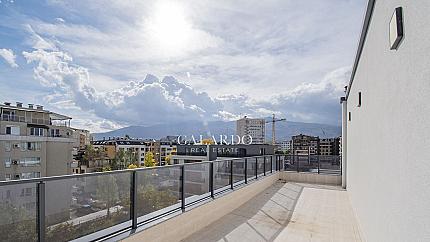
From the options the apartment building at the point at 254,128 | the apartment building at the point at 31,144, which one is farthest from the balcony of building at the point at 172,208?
the apartment building at the point at 254,128

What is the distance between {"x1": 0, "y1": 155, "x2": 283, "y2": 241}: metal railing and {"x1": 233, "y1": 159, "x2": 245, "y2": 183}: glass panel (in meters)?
1.52

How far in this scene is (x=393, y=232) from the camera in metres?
2.16

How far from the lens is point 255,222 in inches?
200

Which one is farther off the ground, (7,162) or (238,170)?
(238,170)

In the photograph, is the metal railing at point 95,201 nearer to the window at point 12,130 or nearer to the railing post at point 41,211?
the railing post at point 41,211

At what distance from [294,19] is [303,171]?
6.27 meters

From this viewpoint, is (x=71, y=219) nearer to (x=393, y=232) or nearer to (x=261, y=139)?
(x=393, y=232)

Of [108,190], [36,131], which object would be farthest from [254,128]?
[108,190]

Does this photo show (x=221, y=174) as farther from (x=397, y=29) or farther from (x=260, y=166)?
(x=397, y=29)

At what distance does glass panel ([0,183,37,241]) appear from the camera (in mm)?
2119

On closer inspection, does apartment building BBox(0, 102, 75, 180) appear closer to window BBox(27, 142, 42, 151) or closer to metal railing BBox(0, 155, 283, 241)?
window BBox(27, 142, 42, 151)

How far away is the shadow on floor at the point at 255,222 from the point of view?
430 centimetres

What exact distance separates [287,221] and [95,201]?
3.72 metres

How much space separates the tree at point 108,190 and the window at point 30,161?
32004 mm
